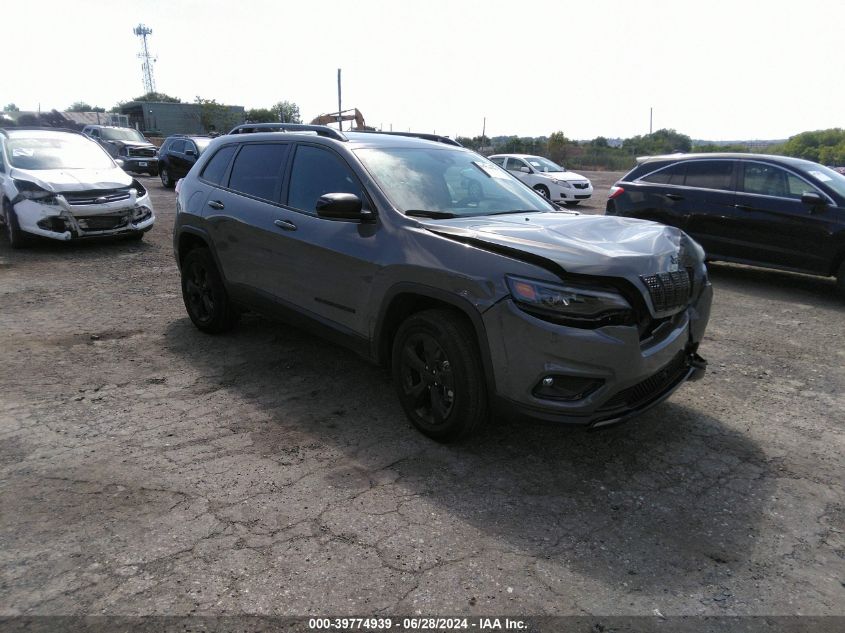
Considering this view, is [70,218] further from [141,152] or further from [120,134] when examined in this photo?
[120,134]

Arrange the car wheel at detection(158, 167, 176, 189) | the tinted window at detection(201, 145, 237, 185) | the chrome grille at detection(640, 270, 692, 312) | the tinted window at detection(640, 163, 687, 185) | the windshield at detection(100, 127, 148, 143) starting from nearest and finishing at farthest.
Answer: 1. the chrome grille at detection(640, 270, 692, 312)
2. the tinted window at detection(201, 145, 237, 185)
3. the tinted window at detection(640, 163, 687, 185)
4. the car wheel at detection(158, 167, 176, 189)
5. the windshield at detection(100, 127, 148, 143)

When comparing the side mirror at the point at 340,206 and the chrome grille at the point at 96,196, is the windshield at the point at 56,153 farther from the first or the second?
the side mirror at the point at 340,206

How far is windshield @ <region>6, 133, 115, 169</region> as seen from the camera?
9523mm

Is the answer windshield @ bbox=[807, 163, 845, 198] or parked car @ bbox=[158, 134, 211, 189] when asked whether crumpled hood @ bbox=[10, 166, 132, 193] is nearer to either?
parked car @ bbox=[158, 134, 211, 189]

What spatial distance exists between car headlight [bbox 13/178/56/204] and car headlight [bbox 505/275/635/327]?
8.55 metres

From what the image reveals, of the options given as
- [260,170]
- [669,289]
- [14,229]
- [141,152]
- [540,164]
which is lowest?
[14,229]

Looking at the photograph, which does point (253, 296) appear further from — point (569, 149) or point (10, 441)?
point (569, 149)

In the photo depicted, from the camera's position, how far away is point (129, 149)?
2248cm

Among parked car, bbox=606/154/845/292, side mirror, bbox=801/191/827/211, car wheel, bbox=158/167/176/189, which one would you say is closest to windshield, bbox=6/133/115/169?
parked car, bbox=606/154/845/292

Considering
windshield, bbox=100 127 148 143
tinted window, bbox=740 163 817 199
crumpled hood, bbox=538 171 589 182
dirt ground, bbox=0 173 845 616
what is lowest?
dirt ground, bbox=0 173 845 616

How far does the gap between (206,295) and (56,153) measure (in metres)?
6.53

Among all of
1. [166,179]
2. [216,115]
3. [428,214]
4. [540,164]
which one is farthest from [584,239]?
[216,115]

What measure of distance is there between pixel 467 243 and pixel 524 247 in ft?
1.10

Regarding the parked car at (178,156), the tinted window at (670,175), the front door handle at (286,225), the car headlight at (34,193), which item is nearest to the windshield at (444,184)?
the front door handle at (286,225)
